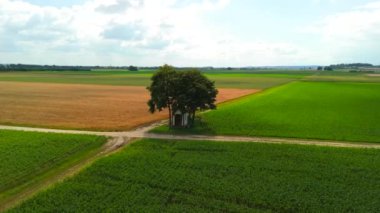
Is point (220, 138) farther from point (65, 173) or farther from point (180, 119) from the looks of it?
point (65, 173)

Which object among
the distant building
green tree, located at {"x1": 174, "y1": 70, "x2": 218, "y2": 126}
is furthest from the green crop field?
green tree, located at {"x1": 174, "y1": 70, "x2": 218, "y2": 126}

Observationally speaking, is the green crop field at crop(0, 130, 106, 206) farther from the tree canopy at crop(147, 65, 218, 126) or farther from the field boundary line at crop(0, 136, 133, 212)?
the tree canopy at crop(147, 65, 218, 126)

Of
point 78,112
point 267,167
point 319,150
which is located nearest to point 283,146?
point 319,150

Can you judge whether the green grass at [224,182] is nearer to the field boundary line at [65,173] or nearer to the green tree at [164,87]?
the field boundary line at [65,173]

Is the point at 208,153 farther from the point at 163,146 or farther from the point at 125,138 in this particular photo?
the point at 125,138

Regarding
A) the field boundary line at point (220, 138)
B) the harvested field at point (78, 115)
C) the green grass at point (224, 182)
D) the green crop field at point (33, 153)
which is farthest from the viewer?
the harvested field at point (78, 115)

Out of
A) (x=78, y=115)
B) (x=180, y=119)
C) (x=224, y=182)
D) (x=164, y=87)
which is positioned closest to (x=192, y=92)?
(x=164, y=87)

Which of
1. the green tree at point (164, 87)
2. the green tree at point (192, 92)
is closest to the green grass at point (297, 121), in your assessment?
the green tree at point (192, 92)
